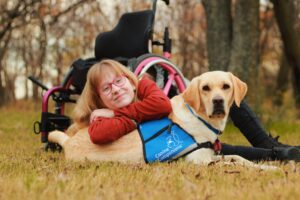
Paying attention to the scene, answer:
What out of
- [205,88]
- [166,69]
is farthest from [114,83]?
[166,69]

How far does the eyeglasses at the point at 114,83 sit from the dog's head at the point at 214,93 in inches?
22.2

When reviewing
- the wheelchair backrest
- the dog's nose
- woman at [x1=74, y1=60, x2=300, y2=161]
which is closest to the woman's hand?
woman at [x1=74, y1=60, x2=300, y2=161]

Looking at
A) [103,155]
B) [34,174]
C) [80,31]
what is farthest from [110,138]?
[80,31]

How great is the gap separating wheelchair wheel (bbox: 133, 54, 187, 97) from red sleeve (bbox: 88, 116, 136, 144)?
3.17 ft

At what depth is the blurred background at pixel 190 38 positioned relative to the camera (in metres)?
8.39

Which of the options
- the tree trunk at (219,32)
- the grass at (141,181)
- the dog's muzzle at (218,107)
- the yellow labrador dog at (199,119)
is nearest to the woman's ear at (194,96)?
the yellow labrador dog at (199,119)

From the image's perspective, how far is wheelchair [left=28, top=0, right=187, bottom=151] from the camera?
17.4ft

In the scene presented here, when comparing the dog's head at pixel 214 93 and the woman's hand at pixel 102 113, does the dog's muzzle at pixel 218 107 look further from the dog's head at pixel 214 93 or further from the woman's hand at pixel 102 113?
the woman's hand at pixel 102 113

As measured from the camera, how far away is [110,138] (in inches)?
156

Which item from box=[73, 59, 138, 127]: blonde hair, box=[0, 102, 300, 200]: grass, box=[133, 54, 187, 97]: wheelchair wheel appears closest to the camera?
box=[0, 102, 300, 200]: grass

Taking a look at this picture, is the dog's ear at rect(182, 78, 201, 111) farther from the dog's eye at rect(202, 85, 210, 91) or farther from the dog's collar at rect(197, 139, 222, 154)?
the dog's collar at rect(197, 139, 222, 154)

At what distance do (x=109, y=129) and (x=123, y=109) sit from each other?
0.25 m

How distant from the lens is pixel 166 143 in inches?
155

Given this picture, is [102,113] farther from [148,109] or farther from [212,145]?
[212,145]
